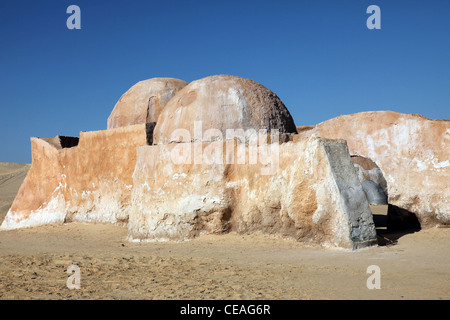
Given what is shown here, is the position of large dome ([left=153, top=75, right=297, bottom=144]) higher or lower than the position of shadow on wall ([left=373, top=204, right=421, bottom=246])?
higher

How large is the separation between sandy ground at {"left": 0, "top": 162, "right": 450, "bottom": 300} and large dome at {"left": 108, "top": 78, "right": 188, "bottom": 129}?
4.58 metres

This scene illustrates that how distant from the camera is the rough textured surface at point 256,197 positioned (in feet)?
21.9

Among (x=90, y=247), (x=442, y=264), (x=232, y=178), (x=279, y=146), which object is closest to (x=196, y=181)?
(x=232, y=178)

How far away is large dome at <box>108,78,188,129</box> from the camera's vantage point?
1208cm

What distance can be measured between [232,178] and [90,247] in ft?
9.77

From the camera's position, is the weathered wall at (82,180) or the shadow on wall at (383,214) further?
the weathered wall at (82,180)

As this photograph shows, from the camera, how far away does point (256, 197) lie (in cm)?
789

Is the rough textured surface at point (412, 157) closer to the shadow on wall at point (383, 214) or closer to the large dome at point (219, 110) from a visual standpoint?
the shadow on wall at point (383, 214)

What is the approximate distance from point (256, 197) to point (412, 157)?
3.33 metres

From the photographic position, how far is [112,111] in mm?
12930

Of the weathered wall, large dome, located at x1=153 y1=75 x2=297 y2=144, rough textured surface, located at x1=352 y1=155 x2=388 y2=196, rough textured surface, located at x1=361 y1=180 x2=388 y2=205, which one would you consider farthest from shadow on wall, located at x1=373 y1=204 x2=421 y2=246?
rough textured surface, located at x1=352 y1=155 x2=388 y2=196

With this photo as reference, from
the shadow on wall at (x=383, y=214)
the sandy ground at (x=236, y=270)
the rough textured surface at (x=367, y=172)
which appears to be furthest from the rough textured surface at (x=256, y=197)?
the rough textured surface at (x=367, y=172)

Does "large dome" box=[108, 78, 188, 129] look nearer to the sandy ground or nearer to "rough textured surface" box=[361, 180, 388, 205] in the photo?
the sandy ground

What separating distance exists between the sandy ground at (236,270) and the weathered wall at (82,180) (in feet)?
9.19
